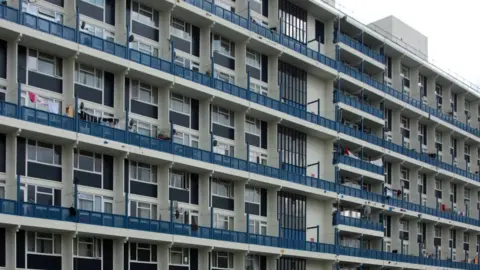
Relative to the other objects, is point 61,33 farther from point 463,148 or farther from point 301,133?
point 463,148

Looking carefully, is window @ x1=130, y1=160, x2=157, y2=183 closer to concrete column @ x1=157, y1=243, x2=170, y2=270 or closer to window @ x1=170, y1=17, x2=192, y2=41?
concrete column @ x1=157, y1=243, x2=170, y2=270

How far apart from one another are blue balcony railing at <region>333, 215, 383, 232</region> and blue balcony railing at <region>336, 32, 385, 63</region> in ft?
50.9

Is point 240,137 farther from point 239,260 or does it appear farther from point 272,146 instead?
point 239,260

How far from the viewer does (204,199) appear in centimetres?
4981

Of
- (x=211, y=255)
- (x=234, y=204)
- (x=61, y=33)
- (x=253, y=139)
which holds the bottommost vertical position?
(x=211, y=255)

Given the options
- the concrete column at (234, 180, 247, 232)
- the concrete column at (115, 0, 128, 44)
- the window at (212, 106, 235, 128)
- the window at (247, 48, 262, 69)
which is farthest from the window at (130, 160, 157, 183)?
the window at (247, 48, 262, 69)

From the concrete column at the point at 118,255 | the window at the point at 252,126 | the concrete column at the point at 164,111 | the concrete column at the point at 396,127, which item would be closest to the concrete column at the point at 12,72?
the concrete column at the point at 118,255

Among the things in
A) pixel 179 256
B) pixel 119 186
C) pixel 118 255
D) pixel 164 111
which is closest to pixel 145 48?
pixel 164 111

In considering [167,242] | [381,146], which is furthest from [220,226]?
[381,146]

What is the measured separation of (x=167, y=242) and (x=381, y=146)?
2935cm

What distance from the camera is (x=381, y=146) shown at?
68375mm

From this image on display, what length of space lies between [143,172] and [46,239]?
846cm

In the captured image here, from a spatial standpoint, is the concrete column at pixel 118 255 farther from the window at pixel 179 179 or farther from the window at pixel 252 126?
the window at pixel 252 126

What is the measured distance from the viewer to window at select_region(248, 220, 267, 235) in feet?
176
